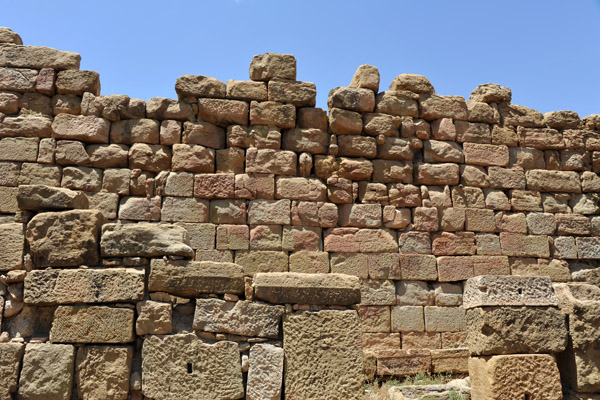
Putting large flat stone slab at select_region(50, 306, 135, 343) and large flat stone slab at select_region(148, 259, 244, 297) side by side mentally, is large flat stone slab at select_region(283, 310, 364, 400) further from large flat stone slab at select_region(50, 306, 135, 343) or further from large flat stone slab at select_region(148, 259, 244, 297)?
large flat stone slab at select_region(50, 306, 135, 343)

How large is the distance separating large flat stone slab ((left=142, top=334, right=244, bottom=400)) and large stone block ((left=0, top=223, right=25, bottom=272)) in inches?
51.9

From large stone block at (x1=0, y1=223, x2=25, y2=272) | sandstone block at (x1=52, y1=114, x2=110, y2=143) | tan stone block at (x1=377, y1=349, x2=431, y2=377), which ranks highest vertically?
sandstone block at (x1=52, y1=114, x2=110, y2=143)

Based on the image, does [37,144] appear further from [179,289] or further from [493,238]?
[493,238]

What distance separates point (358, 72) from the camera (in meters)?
9.78

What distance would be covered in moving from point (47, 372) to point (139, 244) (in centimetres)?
115

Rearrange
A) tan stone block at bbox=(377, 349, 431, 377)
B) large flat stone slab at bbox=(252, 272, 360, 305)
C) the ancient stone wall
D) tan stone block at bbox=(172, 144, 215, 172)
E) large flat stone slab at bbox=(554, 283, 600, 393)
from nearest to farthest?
large flat stone slab at bbox=(252, 272, 360, 305) → large flat stone slab at bbox=(554, 283, 600, 393) → tan stone block at bbox=(377, 349, 431, 377) → the ancient stone wall → tan stone block at bbox=(172, 144, 215, 172)

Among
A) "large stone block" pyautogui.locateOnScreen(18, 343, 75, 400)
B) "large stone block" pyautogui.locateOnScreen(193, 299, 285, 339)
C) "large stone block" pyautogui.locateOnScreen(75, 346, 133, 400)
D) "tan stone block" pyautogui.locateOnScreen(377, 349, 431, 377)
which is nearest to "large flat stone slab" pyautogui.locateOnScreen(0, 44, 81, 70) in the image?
"large stone block" pyautogui.locateOnScreen(18, 343, 75, 400)

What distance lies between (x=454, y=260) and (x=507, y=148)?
2425 mm

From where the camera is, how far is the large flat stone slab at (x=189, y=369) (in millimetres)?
4051

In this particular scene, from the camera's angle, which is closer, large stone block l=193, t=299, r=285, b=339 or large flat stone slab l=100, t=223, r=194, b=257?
large stone block l=193, t=299, r=285, b=339

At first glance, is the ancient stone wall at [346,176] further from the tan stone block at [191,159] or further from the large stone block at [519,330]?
the large stone block at [519,330]

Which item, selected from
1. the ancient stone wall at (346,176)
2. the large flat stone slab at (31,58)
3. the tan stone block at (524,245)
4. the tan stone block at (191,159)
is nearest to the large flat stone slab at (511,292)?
the ancient stone wall at (346,176)

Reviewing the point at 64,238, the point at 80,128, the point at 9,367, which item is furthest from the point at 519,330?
the point at 80,128

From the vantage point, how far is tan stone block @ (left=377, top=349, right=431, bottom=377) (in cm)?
836
